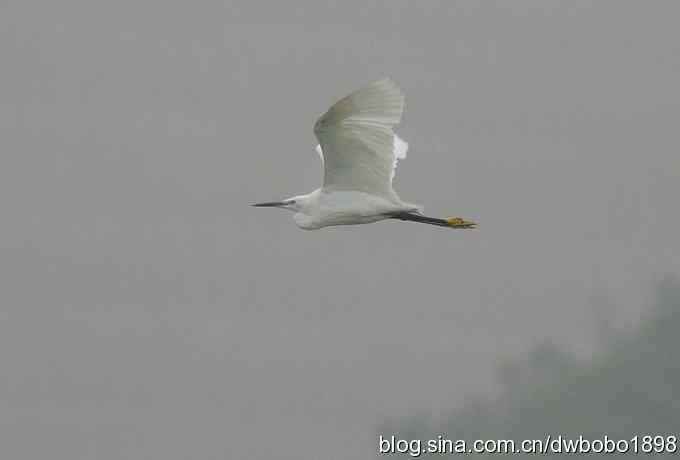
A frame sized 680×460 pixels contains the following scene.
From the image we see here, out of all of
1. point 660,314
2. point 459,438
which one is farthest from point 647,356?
point 459,438

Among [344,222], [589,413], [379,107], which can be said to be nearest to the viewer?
[379,107]

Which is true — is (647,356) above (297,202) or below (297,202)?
above

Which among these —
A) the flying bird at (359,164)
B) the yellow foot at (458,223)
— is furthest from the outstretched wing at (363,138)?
the yellow foot at (458,223)

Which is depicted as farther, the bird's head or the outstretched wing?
the bird's head

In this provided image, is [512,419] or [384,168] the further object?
[512,419]

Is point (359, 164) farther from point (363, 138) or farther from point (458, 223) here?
point (458, 223)

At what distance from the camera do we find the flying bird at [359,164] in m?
14.6

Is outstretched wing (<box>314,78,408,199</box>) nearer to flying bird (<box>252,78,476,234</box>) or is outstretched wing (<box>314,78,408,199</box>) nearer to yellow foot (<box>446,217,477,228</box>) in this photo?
flying bird (<box>252,78,476,234</box>)

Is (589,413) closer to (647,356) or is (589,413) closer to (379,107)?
(647,356)

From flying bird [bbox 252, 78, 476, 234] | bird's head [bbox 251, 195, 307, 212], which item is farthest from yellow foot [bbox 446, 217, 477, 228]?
bird's head [bbox 251, 195, 307, 212]

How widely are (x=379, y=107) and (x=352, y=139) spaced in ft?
1.42

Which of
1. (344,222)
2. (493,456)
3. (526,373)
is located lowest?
(344,222)

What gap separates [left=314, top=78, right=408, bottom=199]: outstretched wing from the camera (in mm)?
14562

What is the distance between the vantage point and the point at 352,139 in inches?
588
